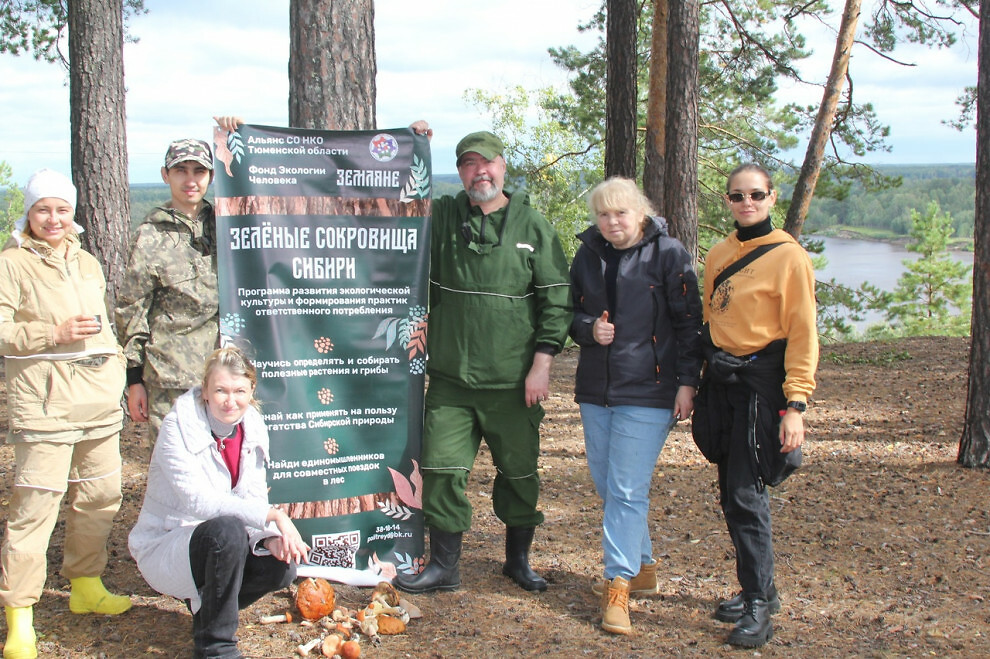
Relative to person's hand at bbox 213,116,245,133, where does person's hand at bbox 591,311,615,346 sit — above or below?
below

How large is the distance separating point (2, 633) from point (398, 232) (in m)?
2.41

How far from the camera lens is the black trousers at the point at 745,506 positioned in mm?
3508

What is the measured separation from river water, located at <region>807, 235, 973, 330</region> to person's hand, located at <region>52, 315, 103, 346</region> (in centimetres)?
6938

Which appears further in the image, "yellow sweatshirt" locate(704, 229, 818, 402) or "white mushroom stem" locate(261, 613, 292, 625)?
"white mushroom stem" locate(261, 613, 292, 625)

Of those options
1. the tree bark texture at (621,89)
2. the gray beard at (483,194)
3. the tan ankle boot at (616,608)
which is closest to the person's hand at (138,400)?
the gray beard at (483,194)

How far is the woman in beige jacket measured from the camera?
11.1ft

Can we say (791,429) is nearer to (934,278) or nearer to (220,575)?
(220,575)

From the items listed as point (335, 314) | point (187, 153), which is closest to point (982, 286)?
point (335, 314)

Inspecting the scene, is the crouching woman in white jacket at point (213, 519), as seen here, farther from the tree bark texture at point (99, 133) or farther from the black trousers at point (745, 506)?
the tree bark texture at point (99, 133)

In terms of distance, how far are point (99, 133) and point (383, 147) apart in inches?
169

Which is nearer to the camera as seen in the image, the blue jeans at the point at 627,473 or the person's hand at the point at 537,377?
the blue jeans at the point at 627,473

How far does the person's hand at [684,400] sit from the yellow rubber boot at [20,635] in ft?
9.07

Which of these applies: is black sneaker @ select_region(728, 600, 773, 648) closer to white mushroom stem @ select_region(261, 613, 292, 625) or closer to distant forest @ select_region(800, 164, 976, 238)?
white mushroom stem @ select_region(261, 613, 292, 625)

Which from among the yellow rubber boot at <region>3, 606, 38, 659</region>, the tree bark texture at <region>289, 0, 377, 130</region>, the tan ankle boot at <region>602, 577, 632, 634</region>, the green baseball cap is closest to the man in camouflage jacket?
the tree bark texture at <region>289, 0, 377, 130</region>
